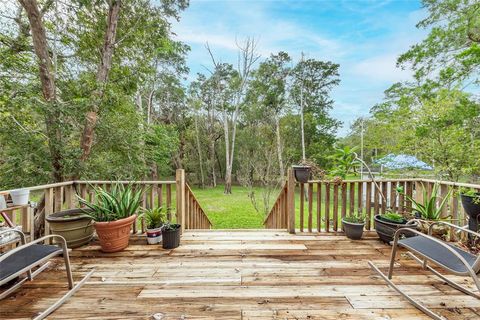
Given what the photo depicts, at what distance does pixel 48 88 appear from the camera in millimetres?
3844

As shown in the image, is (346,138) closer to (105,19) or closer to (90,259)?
(105,19)

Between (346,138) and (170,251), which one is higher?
(346,138)

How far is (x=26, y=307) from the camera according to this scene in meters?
1.60

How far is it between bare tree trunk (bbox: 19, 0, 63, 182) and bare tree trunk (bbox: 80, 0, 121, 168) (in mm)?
417

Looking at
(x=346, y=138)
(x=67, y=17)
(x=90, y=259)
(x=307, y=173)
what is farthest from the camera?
(x=346, y=138)

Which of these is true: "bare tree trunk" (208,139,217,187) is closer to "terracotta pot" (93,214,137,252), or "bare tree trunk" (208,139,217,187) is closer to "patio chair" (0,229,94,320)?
"terracotta pot" (93,214,137,252)

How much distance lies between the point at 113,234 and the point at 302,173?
2598mm

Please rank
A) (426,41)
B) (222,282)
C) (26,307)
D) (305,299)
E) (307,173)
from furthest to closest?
(426,41) → (307,173) → (222,282) → (305,299) → (26,307)

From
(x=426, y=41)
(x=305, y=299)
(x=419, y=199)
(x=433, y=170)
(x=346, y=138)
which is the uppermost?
(x=426, y=41)

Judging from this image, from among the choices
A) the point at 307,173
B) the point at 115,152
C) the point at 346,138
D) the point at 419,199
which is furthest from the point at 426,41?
the point at 346,138

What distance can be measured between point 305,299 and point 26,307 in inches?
85.4

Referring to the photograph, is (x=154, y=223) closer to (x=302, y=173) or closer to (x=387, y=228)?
(x=302, y=173)

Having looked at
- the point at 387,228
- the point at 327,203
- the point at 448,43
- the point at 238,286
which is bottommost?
the point at 238,286

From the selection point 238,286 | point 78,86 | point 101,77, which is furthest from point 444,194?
point 78,86
